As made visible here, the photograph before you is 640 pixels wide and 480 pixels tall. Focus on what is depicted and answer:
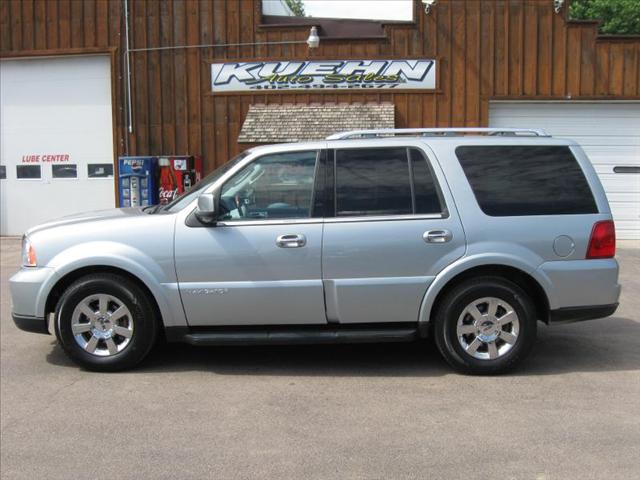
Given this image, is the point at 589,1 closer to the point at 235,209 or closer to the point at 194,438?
the point at 235,209

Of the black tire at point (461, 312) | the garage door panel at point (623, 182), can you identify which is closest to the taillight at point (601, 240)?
the black tire at point (461, 312)

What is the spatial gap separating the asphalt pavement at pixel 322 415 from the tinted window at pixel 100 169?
31.1ft

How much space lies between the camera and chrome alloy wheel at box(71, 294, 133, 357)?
5492mm

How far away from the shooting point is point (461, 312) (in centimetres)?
538

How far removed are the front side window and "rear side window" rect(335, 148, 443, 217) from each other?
27cm

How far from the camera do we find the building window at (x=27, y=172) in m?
15.7

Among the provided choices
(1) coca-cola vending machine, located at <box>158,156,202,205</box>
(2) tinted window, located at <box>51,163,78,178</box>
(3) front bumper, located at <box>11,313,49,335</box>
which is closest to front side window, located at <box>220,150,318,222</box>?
(3) front bumper, located at <box>11,313,49,335</box>

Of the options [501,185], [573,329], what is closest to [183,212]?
[501,185]

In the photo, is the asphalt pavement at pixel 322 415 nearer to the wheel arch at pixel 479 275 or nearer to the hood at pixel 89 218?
the wheel arch at pixel 479 275

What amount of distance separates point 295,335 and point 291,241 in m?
0.77

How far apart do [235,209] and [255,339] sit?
107cm

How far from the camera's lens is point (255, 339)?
541cm

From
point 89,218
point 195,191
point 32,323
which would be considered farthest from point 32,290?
point 195,191

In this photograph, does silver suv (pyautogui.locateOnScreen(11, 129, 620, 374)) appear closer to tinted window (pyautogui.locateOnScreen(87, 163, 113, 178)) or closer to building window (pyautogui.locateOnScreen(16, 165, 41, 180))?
tinted window (pyautogui.locateOnScreen(87, 163, 113, 178))
